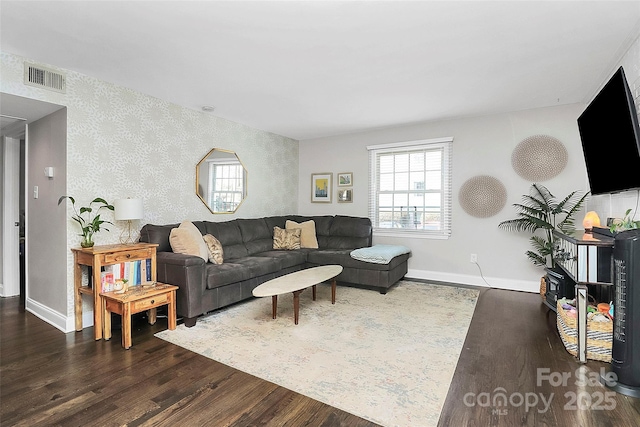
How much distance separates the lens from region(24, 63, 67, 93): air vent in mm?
2736

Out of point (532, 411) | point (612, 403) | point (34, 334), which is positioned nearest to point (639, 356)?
point (612, 403)

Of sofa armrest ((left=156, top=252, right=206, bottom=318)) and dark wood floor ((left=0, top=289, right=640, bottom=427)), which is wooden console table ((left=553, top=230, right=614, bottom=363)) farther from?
sofa armrest ((left=156, top=252, right=206, bottom=318))

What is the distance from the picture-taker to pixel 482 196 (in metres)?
4.52

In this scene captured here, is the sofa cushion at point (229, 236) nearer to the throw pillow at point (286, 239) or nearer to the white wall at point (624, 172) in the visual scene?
the throw pillow at point (286, 239)

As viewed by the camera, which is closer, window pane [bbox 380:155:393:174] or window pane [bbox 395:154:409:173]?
window pane [bbox 395:154:409:173]

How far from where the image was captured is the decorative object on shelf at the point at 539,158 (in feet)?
13.3

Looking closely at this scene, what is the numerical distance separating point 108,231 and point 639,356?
14.2 ft

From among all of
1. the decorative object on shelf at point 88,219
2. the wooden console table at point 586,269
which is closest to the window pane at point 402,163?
the wooden console table at point 586,269

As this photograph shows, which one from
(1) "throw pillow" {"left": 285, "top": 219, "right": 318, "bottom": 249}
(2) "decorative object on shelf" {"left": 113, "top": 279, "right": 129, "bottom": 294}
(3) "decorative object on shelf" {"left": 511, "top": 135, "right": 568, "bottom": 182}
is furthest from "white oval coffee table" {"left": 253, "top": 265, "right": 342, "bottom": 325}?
(3) "decorative object on shelf" {"left": 511, "top": 135, "right": 568, "bottom": 182}

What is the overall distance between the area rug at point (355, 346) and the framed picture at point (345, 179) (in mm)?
2270

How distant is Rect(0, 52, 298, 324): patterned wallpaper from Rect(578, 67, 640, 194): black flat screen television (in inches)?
165

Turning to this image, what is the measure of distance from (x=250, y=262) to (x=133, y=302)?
4.61 ft

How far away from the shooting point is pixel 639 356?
1951mm

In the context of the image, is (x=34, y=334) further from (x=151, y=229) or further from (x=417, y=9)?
(x=417, y=9)
